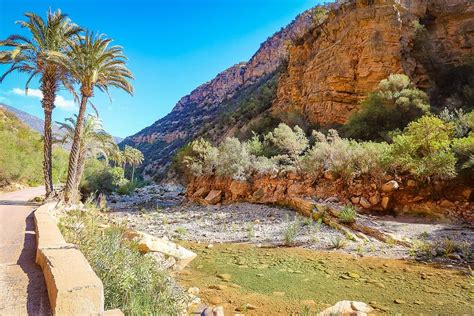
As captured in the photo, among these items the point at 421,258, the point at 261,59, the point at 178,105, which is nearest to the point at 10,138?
the point at 421,258

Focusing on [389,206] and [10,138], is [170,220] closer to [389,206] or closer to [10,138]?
[389,206]

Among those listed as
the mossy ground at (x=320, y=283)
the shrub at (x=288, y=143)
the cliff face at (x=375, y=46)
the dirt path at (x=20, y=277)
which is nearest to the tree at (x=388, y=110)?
the cliff face at (x=375, y=46)

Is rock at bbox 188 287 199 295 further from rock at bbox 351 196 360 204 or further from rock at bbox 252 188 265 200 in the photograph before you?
rock at bbox 252 188 265 200

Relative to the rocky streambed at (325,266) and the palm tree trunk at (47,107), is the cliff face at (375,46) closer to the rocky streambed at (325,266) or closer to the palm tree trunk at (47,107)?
the rocky streambed at (325,266)

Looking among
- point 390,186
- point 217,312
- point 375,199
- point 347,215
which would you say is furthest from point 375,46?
point 217,312

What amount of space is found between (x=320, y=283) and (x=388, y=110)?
46.7ft

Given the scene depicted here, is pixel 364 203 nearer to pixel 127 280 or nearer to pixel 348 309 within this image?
pixel 348 309

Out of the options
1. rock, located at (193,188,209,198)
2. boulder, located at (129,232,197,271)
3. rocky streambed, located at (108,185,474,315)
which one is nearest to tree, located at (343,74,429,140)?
rocky streambed, located at (108,185,474,315)

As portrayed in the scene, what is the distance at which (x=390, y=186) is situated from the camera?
11359mm

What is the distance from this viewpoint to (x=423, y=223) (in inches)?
395

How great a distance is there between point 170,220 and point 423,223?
33.5 feet

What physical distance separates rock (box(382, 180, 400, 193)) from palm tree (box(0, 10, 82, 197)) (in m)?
13.4

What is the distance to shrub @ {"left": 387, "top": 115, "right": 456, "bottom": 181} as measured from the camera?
10384mm

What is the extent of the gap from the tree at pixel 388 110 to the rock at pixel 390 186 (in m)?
5.26
